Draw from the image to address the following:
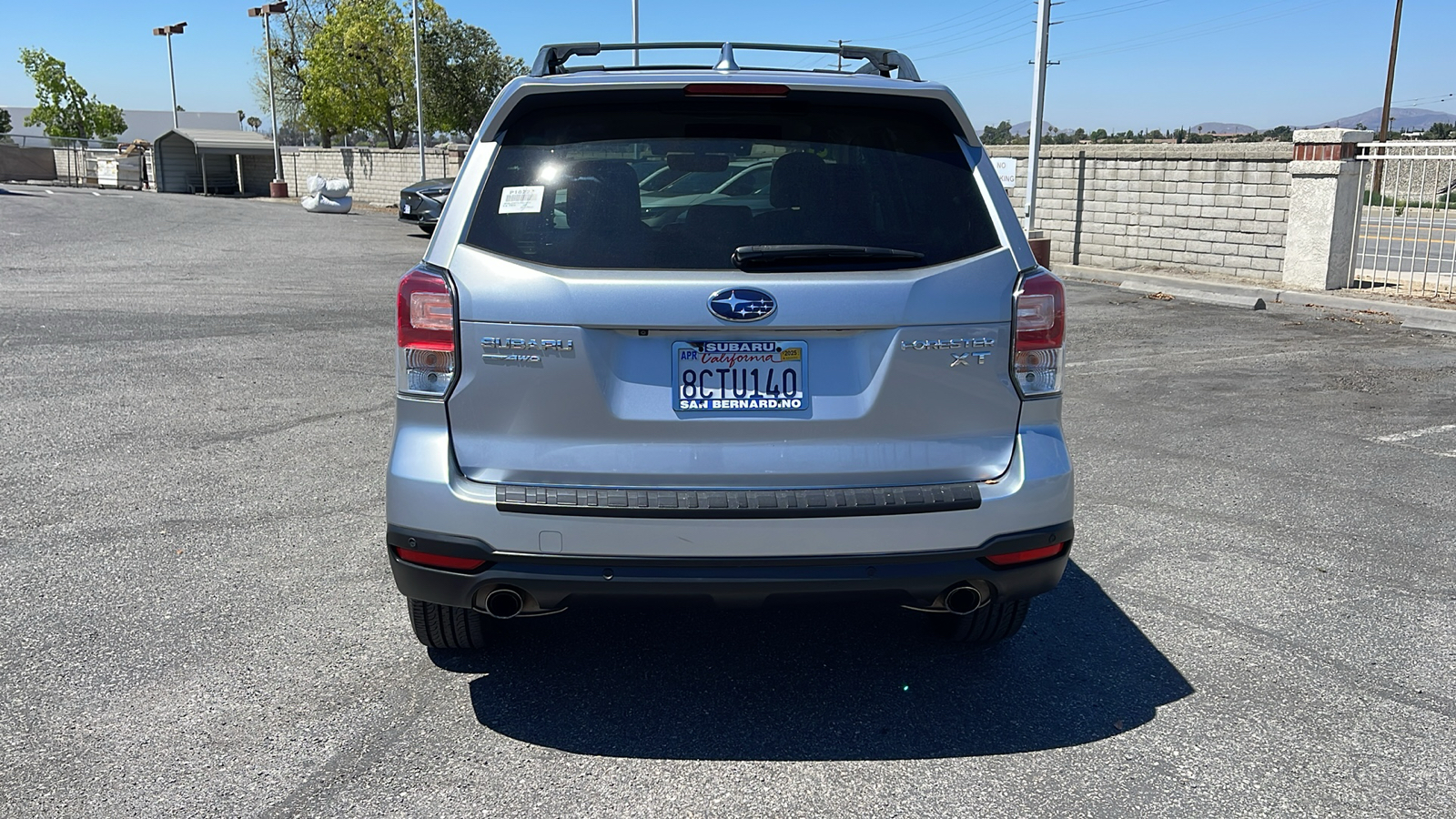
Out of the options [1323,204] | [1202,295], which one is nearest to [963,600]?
[1202,295]

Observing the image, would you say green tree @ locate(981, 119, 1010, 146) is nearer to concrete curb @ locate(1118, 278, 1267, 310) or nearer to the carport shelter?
concrete curb @ locate(1118, 278, 1267, 310)

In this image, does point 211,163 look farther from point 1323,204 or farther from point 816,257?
point 816,257

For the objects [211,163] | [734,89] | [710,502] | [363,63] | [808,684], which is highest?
[363,63]

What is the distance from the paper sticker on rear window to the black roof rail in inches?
28.2

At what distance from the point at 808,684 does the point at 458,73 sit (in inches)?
2428

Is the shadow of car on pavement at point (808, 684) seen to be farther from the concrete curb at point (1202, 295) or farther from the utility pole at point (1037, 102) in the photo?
the utility pole at point (1037, 102)

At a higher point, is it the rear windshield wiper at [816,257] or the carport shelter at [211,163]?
the carport shelter at [211,163]

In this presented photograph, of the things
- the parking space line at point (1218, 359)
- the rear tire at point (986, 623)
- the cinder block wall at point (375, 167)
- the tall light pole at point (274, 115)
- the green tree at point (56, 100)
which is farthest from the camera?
the green tree at point (56, 100)

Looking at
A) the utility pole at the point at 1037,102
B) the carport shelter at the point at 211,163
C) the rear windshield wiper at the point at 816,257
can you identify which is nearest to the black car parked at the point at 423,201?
the utility pole at the point at 1037,102

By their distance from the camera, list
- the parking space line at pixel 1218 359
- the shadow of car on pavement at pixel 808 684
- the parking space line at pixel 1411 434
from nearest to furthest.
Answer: the shadow of car on pavement at pixel 808 684 < the parking space line at pixel 1411 434 < the parking space line at pixel 1218 359

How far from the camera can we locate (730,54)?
4008mm

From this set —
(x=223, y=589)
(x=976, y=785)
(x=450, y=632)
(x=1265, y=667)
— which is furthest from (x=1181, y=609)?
(x=223, y=589)

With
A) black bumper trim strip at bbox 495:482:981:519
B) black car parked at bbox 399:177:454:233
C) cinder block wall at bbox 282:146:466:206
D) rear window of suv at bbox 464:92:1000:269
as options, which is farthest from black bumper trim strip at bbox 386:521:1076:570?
cinder block wall at bbox 282:146:466:206

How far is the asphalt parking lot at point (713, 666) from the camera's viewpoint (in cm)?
312
